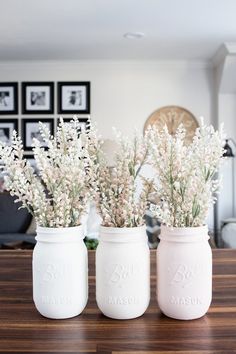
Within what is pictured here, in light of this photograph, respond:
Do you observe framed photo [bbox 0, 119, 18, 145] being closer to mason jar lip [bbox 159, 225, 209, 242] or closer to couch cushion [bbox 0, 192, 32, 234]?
couch cushion [bbox 0, 192, 32, 234]

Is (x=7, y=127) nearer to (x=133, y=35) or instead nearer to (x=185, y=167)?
(x=133, y=35)

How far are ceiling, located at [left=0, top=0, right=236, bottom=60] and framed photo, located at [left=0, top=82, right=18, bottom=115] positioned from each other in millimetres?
398

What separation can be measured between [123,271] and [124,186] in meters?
0.17

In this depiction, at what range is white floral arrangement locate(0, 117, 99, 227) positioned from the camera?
83 cm

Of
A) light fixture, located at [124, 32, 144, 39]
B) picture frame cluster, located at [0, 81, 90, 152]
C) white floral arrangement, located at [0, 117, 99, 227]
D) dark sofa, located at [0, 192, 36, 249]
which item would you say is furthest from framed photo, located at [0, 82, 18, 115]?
white floral arrangement, located at [0, 117, 99, 227]

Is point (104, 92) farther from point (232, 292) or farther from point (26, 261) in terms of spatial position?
point (232, 292)

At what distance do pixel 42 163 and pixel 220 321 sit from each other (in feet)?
1.57

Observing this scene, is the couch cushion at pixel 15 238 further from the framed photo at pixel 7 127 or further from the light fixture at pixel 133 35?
the light fixture at pixel 133 35

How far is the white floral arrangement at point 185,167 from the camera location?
32.6 inches

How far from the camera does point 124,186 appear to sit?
84 cm

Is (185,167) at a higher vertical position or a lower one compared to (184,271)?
higher

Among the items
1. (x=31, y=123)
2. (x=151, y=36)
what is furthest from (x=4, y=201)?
(x=151, y=36)

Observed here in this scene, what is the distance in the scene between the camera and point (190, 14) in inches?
142

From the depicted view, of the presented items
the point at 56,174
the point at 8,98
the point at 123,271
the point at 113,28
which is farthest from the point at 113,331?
the point at 8,98
